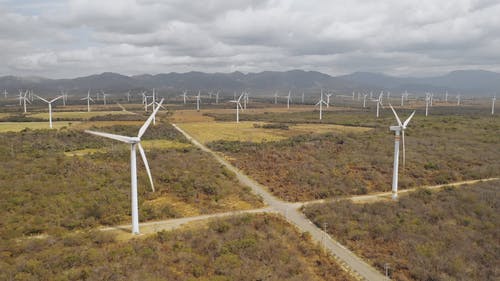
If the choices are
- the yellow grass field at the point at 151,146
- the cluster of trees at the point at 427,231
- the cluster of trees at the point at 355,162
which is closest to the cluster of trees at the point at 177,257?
the cluster of trees at the point at 427,231

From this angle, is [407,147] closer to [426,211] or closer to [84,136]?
[426,211]

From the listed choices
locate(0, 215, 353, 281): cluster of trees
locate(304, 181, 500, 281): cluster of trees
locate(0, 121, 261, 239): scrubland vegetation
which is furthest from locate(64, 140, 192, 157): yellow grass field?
locate(304, 181, 500, 281): cluster of trees

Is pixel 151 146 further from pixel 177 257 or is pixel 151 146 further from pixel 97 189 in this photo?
pixel 177 257

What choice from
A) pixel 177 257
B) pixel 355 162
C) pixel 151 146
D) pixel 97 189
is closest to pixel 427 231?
pixel 177 257

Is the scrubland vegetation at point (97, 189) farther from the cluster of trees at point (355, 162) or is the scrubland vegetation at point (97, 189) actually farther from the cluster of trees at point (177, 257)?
the cluster of trees at point (355, 162)

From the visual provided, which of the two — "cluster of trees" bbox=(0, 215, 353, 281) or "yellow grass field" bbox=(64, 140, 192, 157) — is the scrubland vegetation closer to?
"cluster of trees" bbox=(0, 215, 353, 281)

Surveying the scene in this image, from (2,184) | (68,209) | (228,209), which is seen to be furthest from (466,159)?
(2,184)
